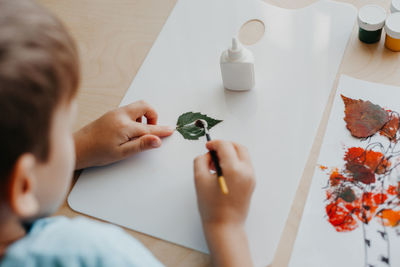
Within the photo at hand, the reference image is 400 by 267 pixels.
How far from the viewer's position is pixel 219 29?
1008 mm

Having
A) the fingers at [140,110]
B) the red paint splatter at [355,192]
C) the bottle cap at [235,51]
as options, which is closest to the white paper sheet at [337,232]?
the red paint splatter at [355,192]

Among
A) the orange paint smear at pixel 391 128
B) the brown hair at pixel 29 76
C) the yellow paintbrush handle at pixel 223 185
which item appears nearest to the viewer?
the brown hair at pixel 29 76

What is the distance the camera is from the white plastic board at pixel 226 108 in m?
0.79

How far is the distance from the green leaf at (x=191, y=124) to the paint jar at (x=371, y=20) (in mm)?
350

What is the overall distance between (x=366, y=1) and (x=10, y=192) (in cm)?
83

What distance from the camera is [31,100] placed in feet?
1.62

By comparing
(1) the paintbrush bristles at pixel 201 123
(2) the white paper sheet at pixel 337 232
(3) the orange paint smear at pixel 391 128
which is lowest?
(2) the white paper sheet at pixel 337 232

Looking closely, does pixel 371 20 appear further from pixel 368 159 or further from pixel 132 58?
pixel 132 58

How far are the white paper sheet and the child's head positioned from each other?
16.3 inches

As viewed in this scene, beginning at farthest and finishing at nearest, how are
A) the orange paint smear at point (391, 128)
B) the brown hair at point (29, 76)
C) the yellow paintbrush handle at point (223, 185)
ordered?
the orange paint smear at point (391, 128) < the yellow paintbrush handle at point (223, 185) < the brown hair at point (29, 76)

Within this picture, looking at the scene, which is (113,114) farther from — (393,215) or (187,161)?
(393,215)

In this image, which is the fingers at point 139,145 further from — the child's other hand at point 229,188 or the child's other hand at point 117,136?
the child's other hand at point 229,188

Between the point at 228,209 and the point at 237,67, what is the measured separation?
11.3 inches

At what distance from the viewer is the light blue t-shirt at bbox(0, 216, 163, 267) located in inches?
22.3
